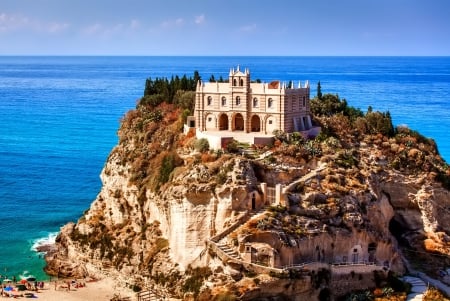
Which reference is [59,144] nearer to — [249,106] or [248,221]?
[249,106]

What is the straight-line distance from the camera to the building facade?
65938 mm

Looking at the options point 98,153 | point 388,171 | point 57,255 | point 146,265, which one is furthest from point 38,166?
point 388,171

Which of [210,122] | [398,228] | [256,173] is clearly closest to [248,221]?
[256,173]

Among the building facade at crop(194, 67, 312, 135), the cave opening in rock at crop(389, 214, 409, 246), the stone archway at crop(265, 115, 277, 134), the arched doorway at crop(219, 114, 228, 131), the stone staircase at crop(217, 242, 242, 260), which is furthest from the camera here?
the arched doorway at crop(219, 114, 228, 131)

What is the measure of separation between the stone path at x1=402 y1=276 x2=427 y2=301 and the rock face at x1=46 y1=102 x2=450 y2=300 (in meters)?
1.53

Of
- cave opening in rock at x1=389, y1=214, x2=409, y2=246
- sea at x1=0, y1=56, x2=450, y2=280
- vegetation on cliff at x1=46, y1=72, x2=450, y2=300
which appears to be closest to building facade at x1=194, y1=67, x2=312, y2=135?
vegetation on cliff at x1=46, y1=72, x2=450, y2=300

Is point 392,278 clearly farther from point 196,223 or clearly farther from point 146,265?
point 146,265

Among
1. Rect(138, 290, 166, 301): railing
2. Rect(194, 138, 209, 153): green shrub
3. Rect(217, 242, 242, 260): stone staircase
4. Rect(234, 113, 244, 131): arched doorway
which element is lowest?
Rect(138, 290, 166, 301): railing

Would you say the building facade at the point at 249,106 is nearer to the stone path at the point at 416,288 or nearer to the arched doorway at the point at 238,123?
the arched doorway at the point at 238,123

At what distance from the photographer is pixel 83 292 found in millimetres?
61438

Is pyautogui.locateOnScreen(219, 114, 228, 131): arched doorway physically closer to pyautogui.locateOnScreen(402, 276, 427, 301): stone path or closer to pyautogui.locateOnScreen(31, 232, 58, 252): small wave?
pyautogui.locateOnScreen(31, 232, 58, 252): small wave

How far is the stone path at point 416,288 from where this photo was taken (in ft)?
182

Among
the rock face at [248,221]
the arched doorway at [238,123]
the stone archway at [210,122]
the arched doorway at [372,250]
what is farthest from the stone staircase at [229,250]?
the arched doorway at [238,123]

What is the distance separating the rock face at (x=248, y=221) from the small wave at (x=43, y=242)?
168 centimetres
